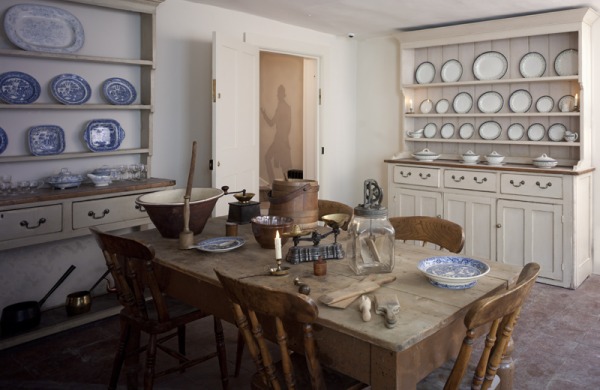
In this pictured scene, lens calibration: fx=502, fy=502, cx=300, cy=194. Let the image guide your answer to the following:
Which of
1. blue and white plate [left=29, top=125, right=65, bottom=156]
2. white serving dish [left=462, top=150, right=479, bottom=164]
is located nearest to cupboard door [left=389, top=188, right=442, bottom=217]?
white serving dish [left=462, top=150, right=479, bottom=164]

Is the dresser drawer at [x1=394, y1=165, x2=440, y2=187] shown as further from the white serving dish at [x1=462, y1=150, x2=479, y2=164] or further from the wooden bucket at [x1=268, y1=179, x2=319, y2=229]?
the wooden bucket at [x1=268, y1=179, x2=319, y2=229]

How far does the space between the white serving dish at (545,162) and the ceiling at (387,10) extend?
1245mm

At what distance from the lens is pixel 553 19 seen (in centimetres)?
419

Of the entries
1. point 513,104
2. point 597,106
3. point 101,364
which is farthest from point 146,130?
point 597,106

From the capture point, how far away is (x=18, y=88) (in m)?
3.22

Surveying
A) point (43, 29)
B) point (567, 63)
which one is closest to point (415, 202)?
point (567, 63)

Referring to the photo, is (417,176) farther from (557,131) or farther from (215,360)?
(215,360)

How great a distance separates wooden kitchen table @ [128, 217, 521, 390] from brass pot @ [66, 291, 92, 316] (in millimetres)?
1416

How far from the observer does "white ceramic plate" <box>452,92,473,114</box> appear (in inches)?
198

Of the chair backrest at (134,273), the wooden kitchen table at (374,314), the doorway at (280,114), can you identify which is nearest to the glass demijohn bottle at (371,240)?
the wooden kitchen table at (374,314)

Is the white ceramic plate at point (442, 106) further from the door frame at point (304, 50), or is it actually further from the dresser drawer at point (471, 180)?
the door frame at point (304, 50)

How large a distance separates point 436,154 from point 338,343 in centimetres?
397

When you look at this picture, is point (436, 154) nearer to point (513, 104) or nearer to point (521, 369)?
point (513, 104)

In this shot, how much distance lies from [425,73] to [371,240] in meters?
3.90
